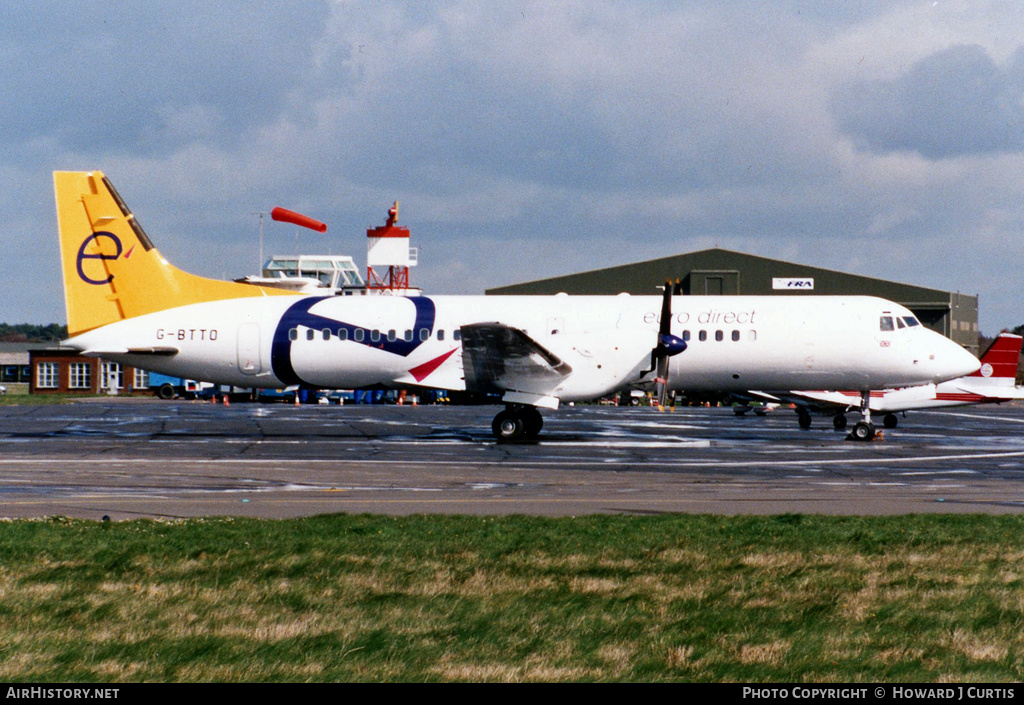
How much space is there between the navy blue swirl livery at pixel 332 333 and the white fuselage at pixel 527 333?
1.2 inches

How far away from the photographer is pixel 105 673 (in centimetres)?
757

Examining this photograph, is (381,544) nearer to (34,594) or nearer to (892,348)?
(34,594)

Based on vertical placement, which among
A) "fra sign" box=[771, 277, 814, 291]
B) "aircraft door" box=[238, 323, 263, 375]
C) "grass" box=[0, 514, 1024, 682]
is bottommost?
"grass" box=[0, 514, 1024, 682]

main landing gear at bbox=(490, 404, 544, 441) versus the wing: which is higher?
the wing

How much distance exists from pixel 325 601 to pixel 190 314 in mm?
22831

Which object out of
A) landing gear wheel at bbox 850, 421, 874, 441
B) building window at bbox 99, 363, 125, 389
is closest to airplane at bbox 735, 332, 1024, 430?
landing gear wheel at bbox 850, 421, 874, 441

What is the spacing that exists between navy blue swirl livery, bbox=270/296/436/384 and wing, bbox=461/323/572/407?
92.3 inches

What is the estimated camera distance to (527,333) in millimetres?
29297

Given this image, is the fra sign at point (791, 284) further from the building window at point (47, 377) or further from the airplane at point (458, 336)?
the building window at point (47, 377)

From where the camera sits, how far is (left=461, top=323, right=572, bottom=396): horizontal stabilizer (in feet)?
88.7

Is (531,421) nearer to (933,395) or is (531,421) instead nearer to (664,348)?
(664,348)

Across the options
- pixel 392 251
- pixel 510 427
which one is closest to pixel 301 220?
pixel 392 251

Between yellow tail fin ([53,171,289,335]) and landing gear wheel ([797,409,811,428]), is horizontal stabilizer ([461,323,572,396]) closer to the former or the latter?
yellow tail fin ([53,171,289,335])

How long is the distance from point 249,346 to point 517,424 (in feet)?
27.6
